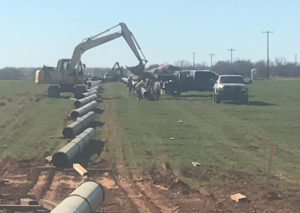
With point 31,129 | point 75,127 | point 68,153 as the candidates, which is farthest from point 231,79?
point 68,153

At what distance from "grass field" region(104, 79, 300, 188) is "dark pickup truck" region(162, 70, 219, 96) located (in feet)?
43.7

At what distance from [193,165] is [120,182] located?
245 cm

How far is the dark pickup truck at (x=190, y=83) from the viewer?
148 feet

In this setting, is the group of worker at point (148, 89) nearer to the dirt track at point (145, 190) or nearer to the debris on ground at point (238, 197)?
the dirt track at point (145, 190)

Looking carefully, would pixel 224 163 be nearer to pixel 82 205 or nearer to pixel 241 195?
pixel 241 195

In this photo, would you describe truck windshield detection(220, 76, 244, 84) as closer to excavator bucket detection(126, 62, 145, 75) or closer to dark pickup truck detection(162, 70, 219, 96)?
dark pickup truck detection(162, 70, 219, 96)

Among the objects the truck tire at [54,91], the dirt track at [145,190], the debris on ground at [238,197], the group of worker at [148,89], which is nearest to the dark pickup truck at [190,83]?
the group of worker at [148,89]

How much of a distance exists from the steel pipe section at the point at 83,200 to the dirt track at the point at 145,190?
499 millimetres

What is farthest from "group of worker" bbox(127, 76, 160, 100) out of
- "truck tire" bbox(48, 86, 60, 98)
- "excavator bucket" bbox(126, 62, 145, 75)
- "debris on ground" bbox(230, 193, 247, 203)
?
"debris on ground" bbox(230, 193, 247, 203)

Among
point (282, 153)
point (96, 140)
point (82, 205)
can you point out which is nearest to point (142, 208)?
point (82, 205)

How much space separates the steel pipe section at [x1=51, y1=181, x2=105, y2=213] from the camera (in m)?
8.86

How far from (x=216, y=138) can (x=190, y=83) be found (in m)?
26.4

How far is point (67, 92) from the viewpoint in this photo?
48.1 meters

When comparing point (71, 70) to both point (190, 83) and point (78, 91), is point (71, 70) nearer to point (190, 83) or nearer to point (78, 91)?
point (78, 91)
